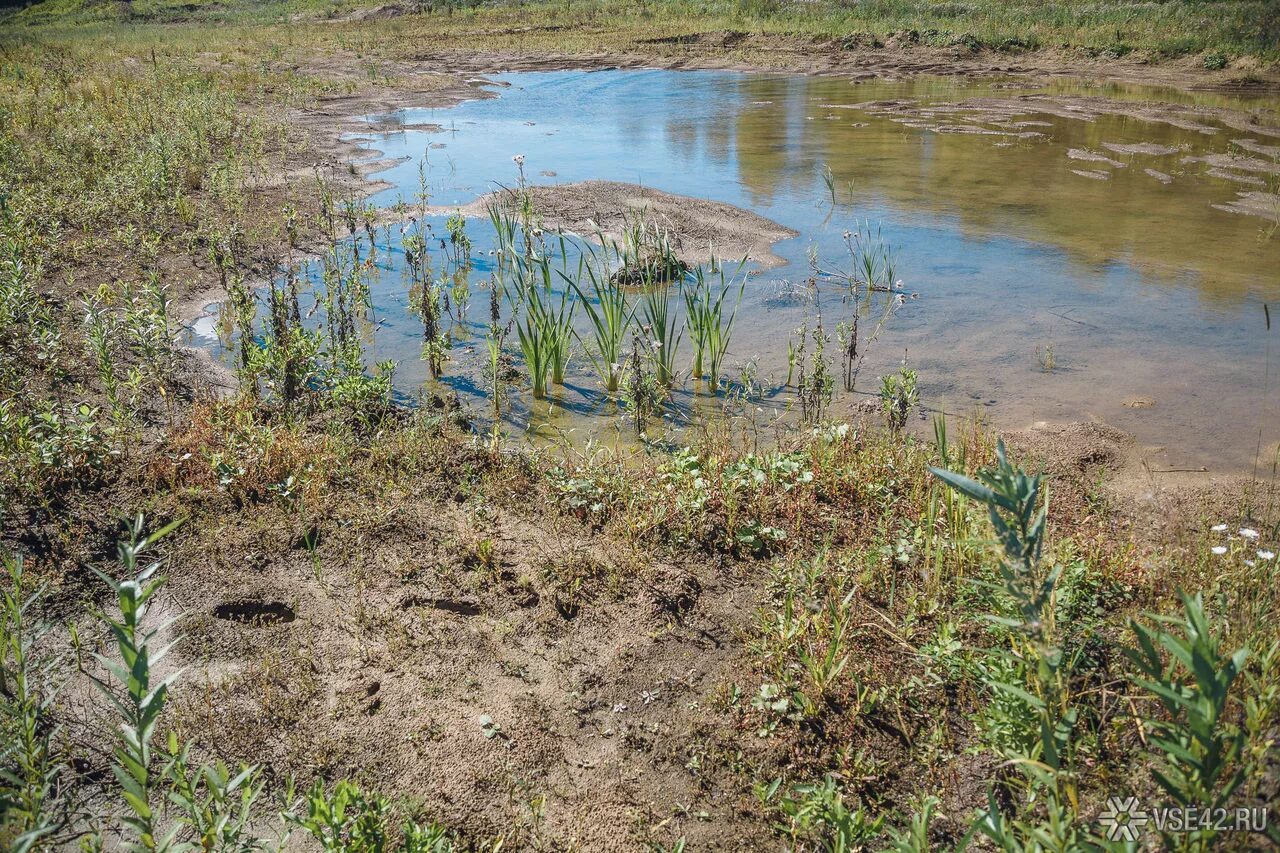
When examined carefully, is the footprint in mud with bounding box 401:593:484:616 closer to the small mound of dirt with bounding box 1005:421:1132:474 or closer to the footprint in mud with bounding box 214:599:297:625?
the footprint in mud with bounding box 214:599:297:625

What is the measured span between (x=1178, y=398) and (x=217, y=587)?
250 inches

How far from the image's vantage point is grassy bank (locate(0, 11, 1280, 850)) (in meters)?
2.43

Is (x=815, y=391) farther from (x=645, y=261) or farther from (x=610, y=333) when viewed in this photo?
(x=645, y=261)

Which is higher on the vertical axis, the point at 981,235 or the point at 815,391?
the point at 981,235

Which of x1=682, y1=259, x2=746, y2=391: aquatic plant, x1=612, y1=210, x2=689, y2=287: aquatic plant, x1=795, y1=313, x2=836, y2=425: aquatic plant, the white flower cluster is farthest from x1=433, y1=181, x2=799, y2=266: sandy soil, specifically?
the white flower cluster

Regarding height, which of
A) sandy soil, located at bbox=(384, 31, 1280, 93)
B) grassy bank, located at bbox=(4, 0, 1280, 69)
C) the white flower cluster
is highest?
grassy bank, located at bbox=(4, 0, 1280, 69)

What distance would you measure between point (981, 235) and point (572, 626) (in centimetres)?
814

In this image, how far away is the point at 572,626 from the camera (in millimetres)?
3654

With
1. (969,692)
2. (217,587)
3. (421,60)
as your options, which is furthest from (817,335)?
(421,60)

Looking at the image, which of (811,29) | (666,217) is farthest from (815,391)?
(811,29)

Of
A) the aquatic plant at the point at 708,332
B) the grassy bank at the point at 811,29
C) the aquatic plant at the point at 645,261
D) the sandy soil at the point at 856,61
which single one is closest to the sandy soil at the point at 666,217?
the aquatic plant at the point at 645,261

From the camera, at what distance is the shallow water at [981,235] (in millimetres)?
6320

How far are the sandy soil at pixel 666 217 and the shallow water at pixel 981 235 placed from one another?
1.31 feet

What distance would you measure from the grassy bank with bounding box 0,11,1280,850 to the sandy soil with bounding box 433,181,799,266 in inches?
131
